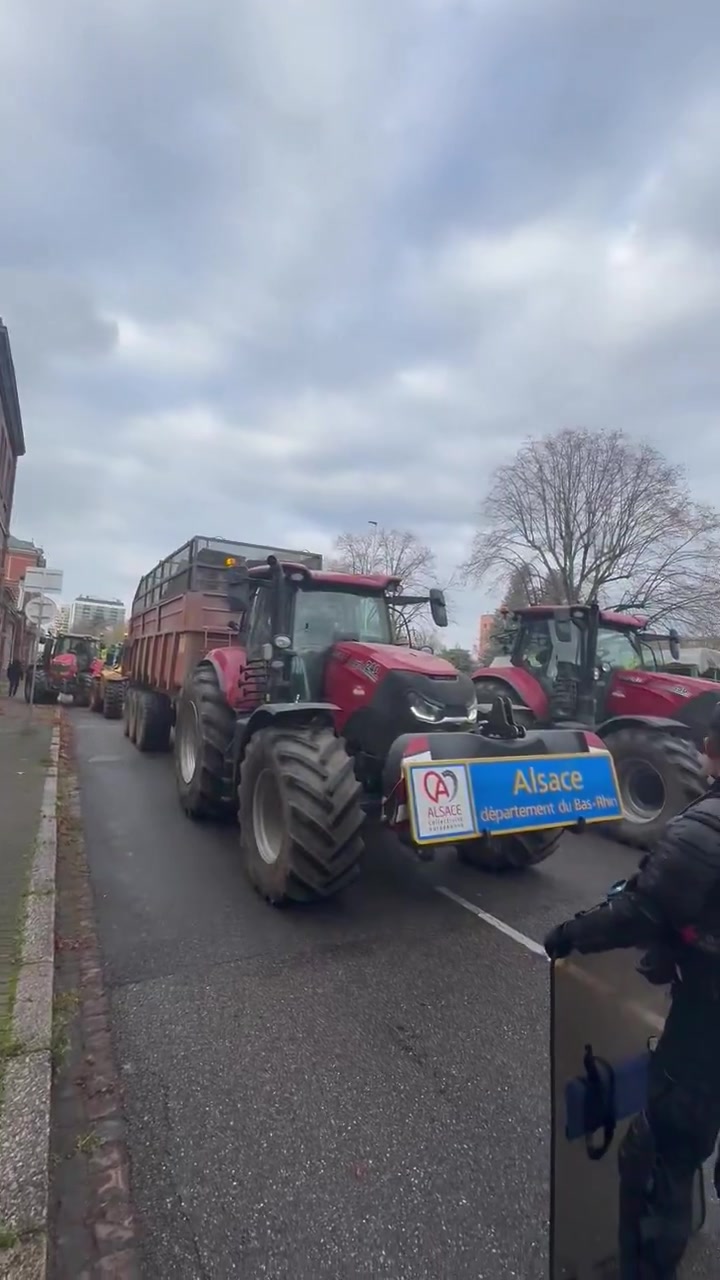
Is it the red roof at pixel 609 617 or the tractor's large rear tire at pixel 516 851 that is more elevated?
the red roof at pixel 609 617

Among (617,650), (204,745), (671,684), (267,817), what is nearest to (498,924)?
(267,817)

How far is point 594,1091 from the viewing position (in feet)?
6.32

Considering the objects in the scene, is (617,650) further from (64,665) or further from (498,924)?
(64,665)

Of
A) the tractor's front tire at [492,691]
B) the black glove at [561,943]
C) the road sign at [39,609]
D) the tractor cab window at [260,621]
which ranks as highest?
the road sign at [39,609]

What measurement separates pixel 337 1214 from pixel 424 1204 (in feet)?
0.99

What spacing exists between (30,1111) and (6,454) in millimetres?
28149

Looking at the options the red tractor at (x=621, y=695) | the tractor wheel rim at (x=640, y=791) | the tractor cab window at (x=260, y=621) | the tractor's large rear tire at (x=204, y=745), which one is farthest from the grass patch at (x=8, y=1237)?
the tractor wheel rim at (x=640, y=791)

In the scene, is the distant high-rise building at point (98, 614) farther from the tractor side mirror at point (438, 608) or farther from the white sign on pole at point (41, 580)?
the tractor side mirror at point (438, 608)

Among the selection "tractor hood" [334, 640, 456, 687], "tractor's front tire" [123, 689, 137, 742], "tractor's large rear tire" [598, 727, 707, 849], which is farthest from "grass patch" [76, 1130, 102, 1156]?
"tractor's front tire" [123, 689, 137, 742]

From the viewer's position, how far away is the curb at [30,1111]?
2049 millimetres

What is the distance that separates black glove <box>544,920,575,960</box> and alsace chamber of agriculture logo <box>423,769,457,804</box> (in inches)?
90.7

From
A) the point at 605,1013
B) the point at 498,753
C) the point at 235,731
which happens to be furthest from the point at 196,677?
the point at 605,1013

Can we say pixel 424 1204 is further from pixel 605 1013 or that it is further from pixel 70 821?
pixel 70 821

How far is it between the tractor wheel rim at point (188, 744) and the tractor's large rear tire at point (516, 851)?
2897 mm
